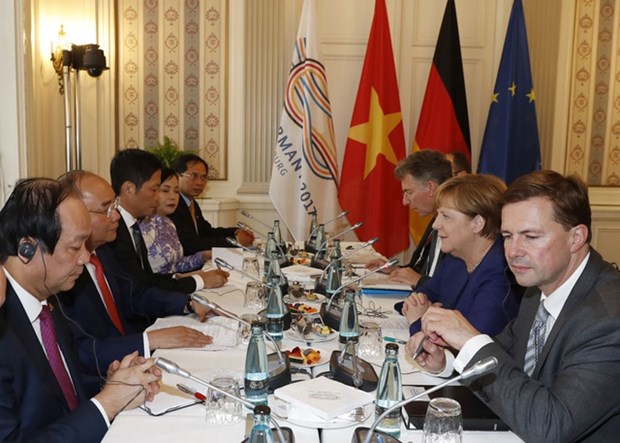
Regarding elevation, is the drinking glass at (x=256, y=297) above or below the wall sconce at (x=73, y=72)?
below

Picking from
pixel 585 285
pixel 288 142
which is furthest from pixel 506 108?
pixel 585 285

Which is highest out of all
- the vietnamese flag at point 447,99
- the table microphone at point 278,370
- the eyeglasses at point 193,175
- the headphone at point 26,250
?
the vietnamese flag at point 447,99

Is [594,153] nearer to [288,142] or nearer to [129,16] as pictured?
[288,142]

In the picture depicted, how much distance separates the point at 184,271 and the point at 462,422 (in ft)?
8.74

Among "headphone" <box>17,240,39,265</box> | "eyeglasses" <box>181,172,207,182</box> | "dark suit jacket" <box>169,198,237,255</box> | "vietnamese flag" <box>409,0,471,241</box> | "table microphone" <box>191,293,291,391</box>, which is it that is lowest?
"dark suit jacket" <box>169,198,237,255</box>

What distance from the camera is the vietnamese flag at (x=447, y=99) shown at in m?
5.38

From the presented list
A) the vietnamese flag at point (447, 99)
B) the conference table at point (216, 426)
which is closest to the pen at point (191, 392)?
the conference table at point (216, 426)

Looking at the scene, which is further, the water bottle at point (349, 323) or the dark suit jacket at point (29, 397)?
the water bottle at point (349, 323)

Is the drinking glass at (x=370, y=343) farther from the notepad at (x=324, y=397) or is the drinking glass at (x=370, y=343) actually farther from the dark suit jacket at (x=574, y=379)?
the dark suit jacket at (x=574, y=379)

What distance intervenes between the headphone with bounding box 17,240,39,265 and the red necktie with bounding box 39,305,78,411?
170 millimetres

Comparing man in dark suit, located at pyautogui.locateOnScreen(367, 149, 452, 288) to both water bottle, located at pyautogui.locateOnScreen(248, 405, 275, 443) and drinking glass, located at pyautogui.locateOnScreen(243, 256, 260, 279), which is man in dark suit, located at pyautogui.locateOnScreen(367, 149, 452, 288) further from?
water bottle, located at pyautogui.locateOnScreen(248, 405, 275, 443)

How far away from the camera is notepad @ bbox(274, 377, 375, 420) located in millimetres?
1521

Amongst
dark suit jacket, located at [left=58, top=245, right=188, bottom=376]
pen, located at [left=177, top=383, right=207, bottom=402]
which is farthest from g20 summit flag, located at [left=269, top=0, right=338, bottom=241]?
pen, located at [left=177, top=383, right=207, bottom=402]

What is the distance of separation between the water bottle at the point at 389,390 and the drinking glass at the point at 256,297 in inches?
47.3
